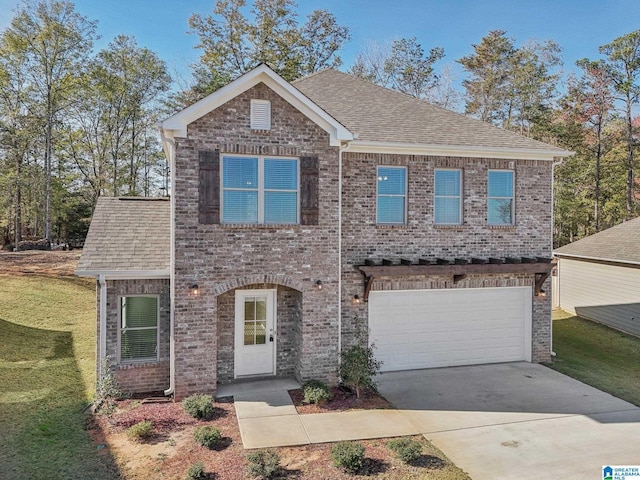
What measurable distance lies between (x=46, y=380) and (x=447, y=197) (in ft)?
36.4

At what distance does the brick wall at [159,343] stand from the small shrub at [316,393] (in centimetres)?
327

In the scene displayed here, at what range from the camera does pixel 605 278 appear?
16.8 meters

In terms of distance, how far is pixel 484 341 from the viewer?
1170 centimetres

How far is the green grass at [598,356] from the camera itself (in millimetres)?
10250

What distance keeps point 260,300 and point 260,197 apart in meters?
2.44

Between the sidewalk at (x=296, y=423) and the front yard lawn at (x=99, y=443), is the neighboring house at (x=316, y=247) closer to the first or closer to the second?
the sidewalk at (x=296, y=423)

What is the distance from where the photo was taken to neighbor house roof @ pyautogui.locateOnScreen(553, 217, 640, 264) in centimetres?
1612

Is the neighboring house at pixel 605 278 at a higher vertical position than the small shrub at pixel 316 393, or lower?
higher

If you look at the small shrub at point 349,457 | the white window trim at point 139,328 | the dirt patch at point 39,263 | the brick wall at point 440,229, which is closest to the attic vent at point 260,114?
the brick wall at point 440,229

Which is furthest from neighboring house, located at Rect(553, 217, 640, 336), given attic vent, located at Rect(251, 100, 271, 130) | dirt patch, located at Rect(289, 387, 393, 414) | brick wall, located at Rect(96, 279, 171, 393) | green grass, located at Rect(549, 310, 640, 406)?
brick wall, located at Rect(96, 279, 171, 393)

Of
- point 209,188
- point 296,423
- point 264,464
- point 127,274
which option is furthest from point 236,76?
point 264,464

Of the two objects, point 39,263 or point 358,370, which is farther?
point 39,263

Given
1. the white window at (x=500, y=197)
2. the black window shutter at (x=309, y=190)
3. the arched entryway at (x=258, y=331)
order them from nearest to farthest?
the black window shutter at (x=309, y=190) < the arched entryway at (x=258, y=331) < the white window at (x=500, y=197)

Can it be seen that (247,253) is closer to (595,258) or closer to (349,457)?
(349,457)
